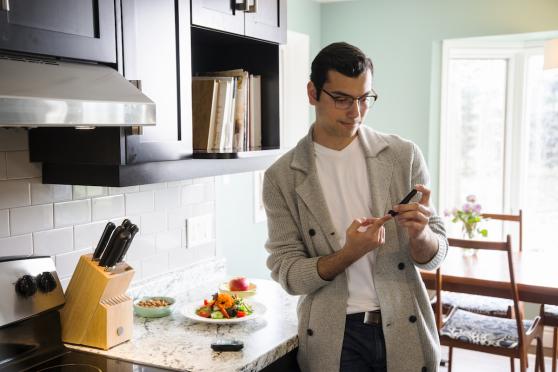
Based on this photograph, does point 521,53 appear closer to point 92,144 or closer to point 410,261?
point 410,261

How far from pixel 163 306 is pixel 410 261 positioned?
0.80m

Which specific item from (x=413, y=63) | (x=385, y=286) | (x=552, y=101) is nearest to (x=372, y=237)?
(x=385, y=286)

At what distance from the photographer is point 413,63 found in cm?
434

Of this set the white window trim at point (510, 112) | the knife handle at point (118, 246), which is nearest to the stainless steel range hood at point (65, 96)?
the knife handle at point (118, 246)

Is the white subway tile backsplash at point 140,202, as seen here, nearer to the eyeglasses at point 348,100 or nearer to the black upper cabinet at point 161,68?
the black upper cabinet at point 161,68

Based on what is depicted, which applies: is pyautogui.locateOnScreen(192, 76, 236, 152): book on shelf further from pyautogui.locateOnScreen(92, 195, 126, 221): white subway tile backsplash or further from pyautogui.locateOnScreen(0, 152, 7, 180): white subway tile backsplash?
pyautogui.locateOnScreen(0, 152, 7, 180): white subway tile backsplash

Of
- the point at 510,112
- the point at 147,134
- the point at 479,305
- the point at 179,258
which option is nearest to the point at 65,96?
the point at 147,134

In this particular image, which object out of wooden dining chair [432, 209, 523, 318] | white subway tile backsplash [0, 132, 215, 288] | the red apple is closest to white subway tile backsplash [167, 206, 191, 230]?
white subway tile backsplash [0, 132, 215, 288]

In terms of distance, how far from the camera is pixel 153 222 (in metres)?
2.21

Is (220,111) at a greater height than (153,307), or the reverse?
(220,111)

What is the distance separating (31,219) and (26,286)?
219 mm

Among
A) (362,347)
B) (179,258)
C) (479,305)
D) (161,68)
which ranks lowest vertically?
(479,305)

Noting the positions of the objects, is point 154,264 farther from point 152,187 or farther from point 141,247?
point 152,187

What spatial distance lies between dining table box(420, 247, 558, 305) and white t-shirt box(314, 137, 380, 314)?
1.49 m
